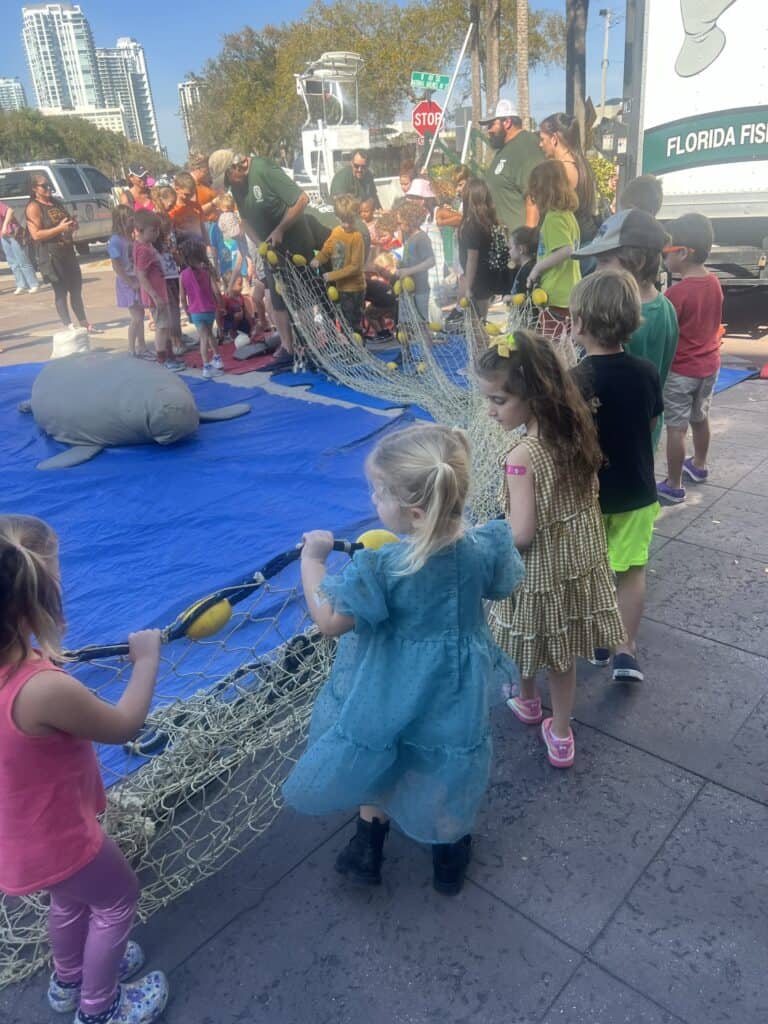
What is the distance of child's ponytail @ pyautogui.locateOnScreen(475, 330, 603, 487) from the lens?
1.94 meters

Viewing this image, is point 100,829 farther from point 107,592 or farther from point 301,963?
point 107,592

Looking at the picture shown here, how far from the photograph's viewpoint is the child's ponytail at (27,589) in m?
1.28

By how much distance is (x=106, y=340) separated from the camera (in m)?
9.07

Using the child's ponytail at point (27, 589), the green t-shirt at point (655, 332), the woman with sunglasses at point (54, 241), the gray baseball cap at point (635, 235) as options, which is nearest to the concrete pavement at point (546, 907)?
the child's ponytail at point (27, 589)

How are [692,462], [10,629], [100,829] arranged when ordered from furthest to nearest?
[692,462] < [100,829] < [10,629]

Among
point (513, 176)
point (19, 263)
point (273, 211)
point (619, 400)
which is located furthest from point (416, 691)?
point (19, 263)

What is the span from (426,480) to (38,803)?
962 millimetres

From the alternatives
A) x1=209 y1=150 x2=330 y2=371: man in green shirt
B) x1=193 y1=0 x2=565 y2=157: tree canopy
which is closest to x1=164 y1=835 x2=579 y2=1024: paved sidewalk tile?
x1=209 y1=150 x2=330 y2=371: man in green shirt

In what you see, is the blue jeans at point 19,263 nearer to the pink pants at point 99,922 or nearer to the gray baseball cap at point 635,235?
the gray baseball cap at point 635,235

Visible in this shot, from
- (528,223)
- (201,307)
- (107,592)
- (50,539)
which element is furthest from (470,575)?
(201,307)

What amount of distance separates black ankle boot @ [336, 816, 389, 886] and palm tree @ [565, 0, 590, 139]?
6.66m

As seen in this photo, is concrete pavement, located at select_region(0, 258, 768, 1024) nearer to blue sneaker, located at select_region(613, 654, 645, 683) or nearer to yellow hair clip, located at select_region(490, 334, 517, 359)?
blue sneaker, located at select_region(613, 654, 645, 683)

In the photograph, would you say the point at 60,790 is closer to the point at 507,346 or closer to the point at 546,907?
the point at 546,907

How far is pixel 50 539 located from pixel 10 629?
0.58 ft
